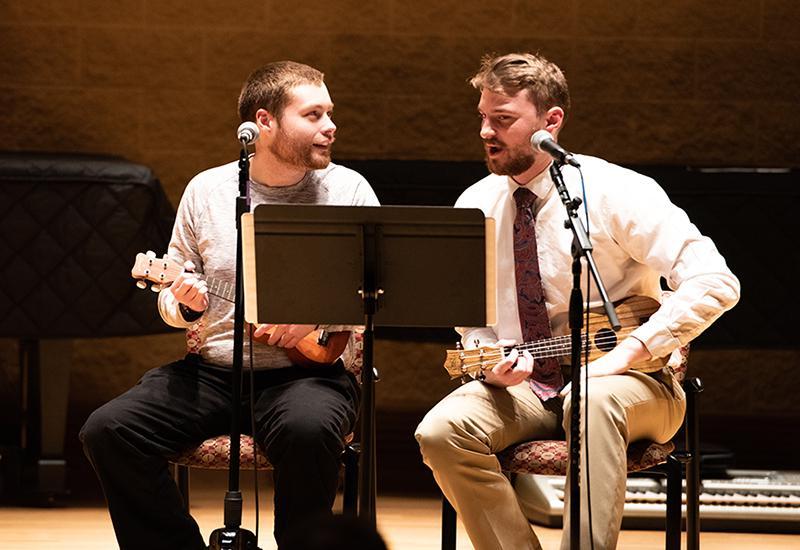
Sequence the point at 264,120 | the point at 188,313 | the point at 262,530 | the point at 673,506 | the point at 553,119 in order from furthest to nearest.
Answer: the point at 262,530 < the point at 264,120 < the point at 553,119 < the point at 188,313 < the point at 673,506

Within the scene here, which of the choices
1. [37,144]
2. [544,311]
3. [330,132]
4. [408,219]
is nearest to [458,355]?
[544,311]

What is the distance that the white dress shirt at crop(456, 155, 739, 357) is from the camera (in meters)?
3.45

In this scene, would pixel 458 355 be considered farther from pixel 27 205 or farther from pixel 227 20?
pixel 227 20

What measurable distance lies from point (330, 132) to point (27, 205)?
1265 mm

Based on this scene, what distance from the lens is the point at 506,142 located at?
368cm

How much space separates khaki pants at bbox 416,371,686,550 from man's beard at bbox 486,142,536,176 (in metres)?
0.62

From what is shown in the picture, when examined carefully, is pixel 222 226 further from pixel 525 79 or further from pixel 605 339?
pixel 605 339

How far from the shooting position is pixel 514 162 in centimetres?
369

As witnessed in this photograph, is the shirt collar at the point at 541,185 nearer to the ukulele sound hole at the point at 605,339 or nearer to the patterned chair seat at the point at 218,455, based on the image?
the ukulele sound hole at the point at 605,339

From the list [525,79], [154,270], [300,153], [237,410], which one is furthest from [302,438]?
[525,79]

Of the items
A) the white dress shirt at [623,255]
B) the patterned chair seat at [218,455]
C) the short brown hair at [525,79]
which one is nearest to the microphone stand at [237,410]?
the patterned chair seat at [218,455]

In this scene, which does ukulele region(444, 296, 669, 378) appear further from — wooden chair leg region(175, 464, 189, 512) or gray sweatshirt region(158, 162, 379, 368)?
wooden chair leg region(175, 464, 189, 512)

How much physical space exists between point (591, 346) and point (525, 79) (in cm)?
77

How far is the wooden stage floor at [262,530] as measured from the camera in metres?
4.22
